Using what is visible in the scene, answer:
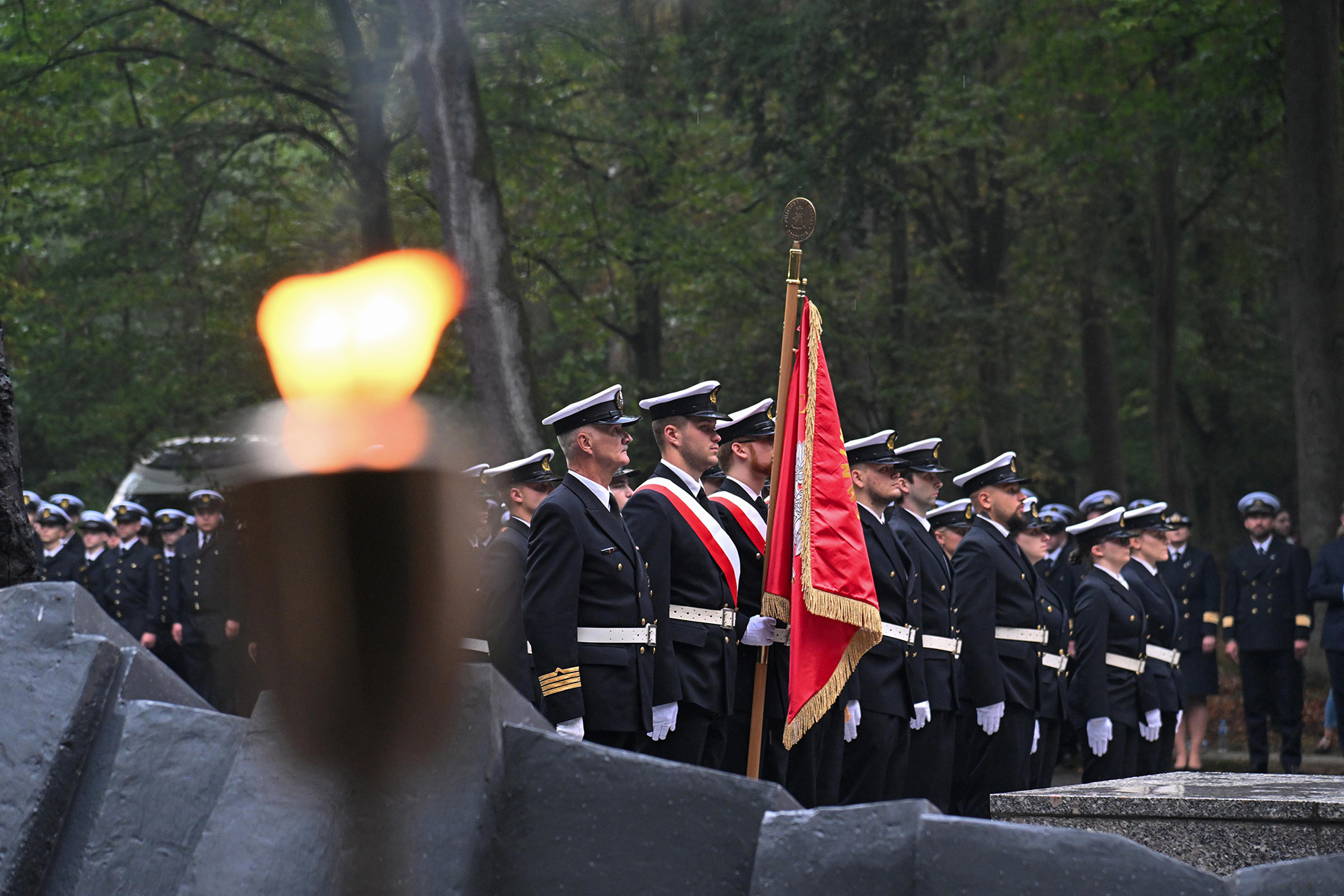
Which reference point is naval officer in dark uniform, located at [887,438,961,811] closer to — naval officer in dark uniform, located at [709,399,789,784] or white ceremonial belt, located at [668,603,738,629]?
naval officer in dark uniform, located at [709,399,789,784]

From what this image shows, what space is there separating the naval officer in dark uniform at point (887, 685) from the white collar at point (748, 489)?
466mm

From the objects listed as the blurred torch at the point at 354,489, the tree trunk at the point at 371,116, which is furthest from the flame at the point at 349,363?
the tree trunk at the point at 371,116

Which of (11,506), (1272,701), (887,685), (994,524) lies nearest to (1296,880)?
(11,506)

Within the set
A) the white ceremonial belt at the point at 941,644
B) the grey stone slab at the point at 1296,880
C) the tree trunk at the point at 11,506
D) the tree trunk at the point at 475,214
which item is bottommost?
the grey stone slab at the point at 1296,880

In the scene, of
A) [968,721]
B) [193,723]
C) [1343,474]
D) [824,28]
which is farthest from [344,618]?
[824,28]

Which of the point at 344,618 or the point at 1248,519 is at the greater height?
the point at 1248,519

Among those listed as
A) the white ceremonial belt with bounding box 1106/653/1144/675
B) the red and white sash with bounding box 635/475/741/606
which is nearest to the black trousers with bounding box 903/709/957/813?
the white ceremonial belt with bounding box 1106/653/1144/675

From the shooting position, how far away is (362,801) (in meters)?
2.30

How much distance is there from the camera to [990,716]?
7.84 meters

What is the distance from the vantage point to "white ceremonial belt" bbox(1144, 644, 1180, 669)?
946cm

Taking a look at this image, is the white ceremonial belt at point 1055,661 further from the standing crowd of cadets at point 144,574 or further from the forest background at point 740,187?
the standing crowd of cadets at point 144,574

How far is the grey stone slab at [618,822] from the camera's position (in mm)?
2439

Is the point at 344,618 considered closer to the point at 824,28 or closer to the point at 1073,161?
the point at 824,28

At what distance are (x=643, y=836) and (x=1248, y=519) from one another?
11.7 meters
